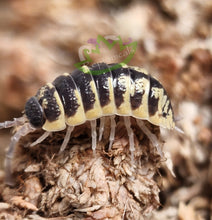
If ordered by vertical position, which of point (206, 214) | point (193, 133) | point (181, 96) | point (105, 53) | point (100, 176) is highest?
point (105, 53)

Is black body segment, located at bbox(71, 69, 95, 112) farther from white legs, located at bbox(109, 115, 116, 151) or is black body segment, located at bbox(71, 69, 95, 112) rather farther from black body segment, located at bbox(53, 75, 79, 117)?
white legs, located at bbox(109, 115, 116, 151)

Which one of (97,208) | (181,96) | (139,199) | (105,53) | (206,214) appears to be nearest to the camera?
(97,208)

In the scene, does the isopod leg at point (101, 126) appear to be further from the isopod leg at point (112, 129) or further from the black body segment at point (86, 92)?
the black body segment at point (86, 92)

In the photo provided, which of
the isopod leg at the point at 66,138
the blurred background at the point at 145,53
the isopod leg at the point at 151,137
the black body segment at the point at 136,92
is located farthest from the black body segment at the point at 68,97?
the blurred background at the point at 145,53

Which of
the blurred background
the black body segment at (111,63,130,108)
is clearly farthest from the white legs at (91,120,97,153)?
the blurred background

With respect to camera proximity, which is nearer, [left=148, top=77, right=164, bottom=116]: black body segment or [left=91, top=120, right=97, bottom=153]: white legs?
[left=91, top=120, right=97, bottom=153]: white legs

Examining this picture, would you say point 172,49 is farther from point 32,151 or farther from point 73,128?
point 32,151

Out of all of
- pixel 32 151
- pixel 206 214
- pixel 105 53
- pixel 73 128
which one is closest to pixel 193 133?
pixel 206 214

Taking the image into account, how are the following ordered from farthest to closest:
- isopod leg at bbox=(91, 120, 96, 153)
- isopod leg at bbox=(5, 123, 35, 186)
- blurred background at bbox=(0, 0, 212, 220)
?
blurred background at bbox=(0, 0, 212, 220), isopod leg at bbox=(5, 123, 35, 186), isopod leg at bbox=(91, 120, 96, 153)
